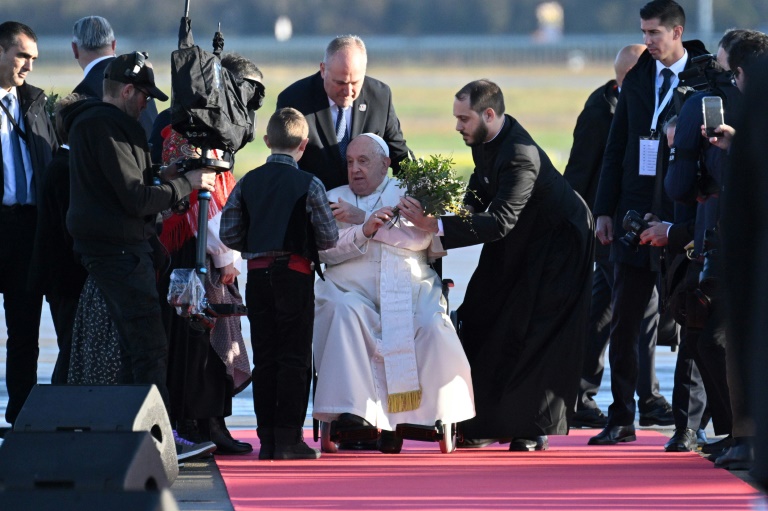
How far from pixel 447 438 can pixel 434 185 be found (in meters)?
1.17

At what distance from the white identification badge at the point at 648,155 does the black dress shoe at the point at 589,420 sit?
143 centimetres

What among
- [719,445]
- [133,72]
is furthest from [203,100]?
[719,445]

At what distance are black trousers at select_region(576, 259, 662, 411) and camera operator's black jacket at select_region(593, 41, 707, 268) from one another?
62 cm

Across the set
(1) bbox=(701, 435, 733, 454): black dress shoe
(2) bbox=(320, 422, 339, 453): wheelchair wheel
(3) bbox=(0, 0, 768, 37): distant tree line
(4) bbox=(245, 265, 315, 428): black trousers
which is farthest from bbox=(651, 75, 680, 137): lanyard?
(3) bbox=(0, 0, 768, 37): distant tree line

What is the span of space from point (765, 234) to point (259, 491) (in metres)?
3.58

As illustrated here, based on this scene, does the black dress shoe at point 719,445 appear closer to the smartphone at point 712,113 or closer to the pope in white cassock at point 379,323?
Answer: the pope in white cassock at point 379,323

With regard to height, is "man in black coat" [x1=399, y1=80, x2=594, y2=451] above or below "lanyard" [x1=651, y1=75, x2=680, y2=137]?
below

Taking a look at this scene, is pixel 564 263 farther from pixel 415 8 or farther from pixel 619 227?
pixel 415 8

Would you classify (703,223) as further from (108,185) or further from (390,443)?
(108,185)

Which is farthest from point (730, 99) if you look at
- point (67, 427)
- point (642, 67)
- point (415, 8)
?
point (415, 8)

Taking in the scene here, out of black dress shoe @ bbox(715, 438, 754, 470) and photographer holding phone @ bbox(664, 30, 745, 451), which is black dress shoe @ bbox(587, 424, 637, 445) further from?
black dress shoe @ bbox(715, 438, 754, 470)

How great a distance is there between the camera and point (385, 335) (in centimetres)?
689

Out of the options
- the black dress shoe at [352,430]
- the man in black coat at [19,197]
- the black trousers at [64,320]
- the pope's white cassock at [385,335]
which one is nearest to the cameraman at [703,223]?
the pope's white cassock at [385,335]

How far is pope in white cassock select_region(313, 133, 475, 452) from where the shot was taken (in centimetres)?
682
